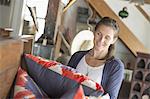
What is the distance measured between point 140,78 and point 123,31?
93cm

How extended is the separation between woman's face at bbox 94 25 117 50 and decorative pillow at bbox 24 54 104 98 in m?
0.56

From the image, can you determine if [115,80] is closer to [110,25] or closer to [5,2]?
[110,25]

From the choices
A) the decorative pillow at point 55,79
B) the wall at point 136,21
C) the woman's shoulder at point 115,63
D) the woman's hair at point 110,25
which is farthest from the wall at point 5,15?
the wall at point 136,21

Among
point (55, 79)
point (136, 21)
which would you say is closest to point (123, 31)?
point (136, 21)

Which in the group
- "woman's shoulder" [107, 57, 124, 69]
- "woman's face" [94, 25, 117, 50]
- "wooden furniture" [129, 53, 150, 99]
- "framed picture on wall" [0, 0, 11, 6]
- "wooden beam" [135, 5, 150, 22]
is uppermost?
"wooden beam" [135, 5, 150, 22]

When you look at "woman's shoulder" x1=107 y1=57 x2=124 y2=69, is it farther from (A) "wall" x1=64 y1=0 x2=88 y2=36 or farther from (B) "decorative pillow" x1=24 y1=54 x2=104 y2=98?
(A) "wall" x1=64 y1=0 x2=88 y2=36

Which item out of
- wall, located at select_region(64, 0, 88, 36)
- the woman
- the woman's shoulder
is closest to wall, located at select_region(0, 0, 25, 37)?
the woman

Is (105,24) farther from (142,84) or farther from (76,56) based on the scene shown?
(142,84)

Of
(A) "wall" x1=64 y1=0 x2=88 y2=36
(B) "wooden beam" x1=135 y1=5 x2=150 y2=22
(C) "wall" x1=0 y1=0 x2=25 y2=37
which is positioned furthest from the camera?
(A) "wall" x1=64 y1=0 x2=88 y2=36

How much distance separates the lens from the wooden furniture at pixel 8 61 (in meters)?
1.01

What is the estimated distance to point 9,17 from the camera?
2385mm

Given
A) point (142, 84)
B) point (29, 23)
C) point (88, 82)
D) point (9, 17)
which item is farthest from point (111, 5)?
point (88, 82)

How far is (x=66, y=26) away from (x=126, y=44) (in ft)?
3.68

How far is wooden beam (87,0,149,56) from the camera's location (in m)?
5.00
